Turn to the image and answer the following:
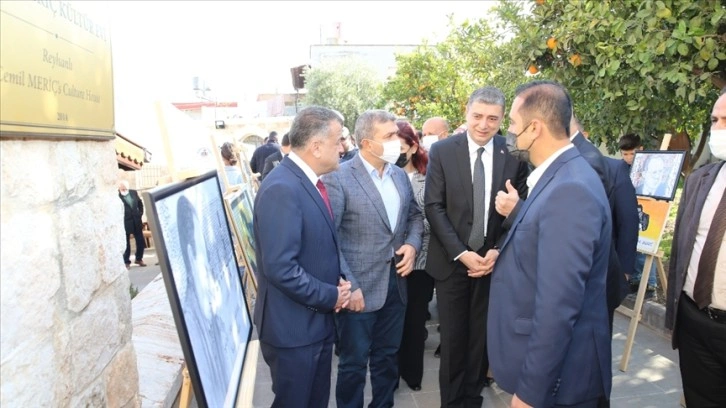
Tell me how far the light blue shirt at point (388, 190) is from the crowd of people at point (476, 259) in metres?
0.01

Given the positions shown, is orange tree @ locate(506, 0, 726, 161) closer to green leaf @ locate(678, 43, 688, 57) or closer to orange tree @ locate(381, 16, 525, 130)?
green leaf @ locate(678, 43, 688, 57)

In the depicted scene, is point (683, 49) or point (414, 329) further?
point (414, 329)

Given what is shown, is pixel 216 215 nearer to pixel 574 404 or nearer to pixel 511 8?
pixel 574 404

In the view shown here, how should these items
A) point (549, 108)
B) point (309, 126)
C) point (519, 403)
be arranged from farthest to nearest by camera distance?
point (309, 126) < point (549, 108) < point (519, 403)

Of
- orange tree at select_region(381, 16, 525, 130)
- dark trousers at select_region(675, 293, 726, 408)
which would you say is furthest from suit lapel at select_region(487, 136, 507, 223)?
orange tree at select_region(381, 16, 525, 130)

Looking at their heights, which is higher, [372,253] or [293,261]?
[293,261]

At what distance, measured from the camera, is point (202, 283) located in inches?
65.3

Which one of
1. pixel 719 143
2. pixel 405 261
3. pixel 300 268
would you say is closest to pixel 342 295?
pixel 300 268

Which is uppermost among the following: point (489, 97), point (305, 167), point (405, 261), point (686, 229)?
point (489, 97)

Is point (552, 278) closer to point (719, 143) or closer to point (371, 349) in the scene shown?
point (719, 143)

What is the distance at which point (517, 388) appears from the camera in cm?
197

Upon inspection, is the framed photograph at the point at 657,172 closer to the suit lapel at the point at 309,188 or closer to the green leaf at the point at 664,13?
the green leaf at the point at 664,13

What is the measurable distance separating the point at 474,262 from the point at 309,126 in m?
1.43

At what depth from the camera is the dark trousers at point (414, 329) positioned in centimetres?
384
